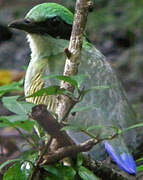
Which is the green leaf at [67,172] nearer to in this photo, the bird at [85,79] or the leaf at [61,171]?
the leaf at [61,171]

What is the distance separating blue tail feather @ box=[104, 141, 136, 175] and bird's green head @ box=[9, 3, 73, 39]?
3.37 ft

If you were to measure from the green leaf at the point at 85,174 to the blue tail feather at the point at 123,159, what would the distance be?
0.63 meters

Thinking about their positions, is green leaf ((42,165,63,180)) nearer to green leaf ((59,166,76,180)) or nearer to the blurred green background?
green leaf ((59,166,76,180))

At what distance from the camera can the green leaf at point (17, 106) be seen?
281cm

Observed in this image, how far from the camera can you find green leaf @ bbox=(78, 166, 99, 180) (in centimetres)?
303

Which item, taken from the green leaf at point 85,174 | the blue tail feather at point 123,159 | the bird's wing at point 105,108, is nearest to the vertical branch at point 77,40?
the green leaf at point 85,174

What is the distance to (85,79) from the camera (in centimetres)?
412

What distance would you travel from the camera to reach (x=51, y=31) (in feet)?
15.0

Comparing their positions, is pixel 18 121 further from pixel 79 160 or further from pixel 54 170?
pixel 79 160

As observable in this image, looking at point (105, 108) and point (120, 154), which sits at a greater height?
point (105, 108)

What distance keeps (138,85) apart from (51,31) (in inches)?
164

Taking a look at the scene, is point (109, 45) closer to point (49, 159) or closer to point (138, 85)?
point (138, 85)

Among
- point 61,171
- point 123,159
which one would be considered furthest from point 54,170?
point 123,159

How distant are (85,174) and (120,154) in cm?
81
